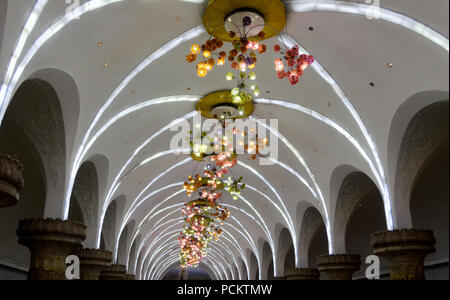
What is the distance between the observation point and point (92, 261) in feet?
45.5

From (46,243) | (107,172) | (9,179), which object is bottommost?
(46,243)

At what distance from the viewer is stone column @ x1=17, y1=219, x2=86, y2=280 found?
31.4ft

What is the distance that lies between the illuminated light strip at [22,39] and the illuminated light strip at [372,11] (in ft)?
16.8

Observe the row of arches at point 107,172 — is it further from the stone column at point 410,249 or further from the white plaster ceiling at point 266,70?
the stone column at point 410,249

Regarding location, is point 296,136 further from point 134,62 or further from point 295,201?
point 134,62

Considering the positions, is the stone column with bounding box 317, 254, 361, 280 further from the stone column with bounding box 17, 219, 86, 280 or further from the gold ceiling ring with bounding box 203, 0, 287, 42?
the stone column with bounding box 17, 219, 86, 280

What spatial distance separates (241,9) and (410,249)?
7.09 m

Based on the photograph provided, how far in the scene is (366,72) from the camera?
980 centimetres

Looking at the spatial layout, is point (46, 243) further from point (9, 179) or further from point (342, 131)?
point (342, 131)

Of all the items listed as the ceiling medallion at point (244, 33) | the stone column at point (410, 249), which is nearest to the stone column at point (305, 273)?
the stone column at point (410, 249)

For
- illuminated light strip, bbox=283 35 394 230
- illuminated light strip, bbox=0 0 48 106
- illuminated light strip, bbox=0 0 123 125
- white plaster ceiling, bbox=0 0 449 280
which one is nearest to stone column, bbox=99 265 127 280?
white plaster ceiling, bbox=0 0 449 280

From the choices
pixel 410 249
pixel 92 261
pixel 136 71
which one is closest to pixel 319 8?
pixel 136 71

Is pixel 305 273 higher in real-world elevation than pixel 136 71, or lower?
lower

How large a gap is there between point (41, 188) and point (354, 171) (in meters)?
11.0
